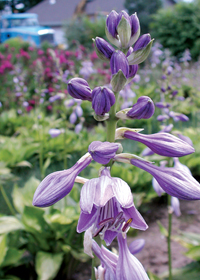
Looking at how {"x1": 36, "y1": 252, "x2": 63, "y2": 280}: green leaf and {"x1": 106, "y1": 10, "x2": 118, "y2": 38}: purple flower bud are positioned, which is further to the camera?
{"x1": 36, "y1": 252, "x2": 63, "y2": 280}: green leaf

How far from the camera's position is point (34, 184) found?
8.75 ft

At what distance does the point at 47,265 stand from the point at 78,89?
181 cm

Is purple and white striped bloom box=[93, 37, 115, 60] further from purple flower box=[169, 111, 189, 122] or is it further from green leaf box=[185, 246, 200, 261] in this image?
green leaf box=[185, 246, 200, 261]

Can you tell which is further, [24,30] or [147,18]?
[147,18]

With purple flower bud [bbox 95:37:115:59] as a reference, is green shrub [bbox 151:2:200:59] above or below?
below

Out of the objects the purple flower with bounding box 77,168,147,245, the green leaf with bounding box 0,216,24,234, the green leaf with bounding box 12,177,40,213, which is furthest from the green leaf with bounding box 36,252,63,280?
the purple flower with bounding box 77,168,147,245

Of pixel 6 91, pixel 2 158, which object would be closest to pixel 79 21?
pixel 6 91

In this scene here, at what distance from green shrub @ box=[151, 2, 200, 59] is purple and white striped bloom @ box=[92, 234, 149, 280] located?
17.9 metres

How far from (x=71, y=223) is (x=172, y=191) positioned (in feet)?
5.94

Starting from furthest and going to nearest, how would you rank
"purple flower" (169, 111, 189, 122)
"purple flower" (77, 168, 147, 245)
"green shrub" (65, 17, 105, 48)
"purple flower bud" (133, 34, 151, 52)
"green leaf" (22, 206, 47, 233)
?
"green shrub" (65, 17, 105, 48)
"green leaf" (22, 206, 47, 233)
"purple flower" (169, 111, 189, 122)
"purple flower bud" (133, 34, 151, 52)
"purple flower" (77, 168, 147, 245)

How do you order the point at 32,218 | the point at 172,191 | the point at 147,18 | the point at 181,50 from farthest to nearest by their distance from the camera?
the point at 147,18, the point at 181,50, the point at 32,218, the point at 172,191

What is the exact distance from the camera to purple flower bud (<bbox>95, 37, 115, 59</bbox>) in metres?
0.86

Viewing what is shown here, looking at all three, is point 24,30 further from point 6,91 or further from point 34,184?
point 34,184

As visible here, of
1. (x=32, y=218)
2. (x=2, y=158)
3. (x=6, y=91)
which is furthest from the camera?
(x=6, y=91)
